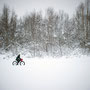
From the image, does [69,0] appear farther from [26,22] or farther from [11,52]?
[26,22]

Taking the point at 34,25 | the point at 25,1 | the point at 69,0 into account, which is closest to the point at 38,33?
the point at 34,25

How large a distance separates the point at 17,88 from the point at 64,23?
40.8 ft

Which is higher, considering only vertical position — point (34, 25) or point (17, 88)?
point (34, 25)

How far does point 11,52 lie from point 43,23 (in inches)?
273

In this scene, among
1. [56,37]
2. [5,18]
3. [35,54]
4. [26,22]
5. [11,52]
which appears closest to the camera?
[5,18]

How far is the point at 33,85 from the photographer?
7.66 ft

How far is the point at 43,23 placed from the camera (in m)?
10.1

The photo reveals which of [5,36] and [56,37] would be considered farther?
[56,37]

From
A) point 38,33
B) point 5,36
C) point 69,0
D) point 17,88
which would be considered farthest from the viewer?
point 38,33

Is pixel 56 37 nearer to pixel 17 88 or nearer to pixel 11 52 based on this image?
pixel 11 52

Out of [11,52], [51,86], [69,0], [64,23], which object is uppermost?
[64,23]

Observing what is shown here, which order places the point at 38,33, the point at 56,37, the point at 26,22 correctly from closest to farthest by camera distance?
1. the point at 38,33
2. the point at 56,37
3. the point at 26,22

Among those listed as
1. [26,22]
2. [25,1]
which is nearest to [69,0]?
[25,1]

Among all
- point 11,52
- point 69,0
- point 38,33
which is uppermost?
point 69,0
